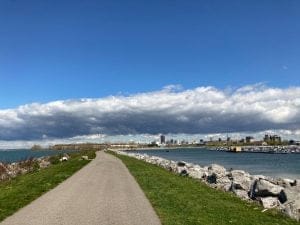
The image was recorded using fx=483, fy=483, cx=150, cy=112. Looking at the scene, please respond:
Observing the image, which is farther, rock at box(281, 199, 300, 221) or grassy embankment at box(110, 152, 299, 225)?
rock at box(281, 199, 300, 221)

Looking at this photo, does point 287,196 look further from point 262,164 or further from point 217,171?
point 262,164

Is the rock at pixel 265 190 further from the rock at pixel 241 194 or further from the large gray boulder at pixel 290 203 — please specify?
the large gray boulder at pixel 290 203

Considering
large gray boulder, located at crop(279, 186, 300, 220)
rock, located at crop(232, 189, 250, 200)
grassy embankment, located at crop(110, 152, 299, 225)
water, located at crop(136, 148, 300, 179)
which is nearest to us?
grassy embankment, located at crop(110, 152, 299, 225)

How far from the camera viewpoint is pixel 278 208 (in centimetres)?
1780

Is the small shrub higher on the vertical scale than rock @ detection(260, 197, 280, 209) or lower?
higher

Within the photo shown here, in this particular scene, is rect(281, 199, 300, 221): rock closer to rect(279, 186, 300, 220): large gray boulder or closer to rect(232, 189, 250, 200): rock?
rect(279, 186, 300, 220): large gray boulder

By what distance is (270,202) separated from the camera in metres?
18.9

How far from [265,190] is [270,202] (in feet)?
5.46

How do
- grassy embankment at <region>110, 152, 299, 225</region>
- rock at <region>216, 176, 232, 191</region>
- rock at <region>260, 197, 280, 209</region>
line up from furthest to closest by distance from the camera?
rock at <region>216, 176, 232, 191</region>, rock at <region>260, 197, 280, 209</region>, grassy embankment at <region>110, 152, 299, 225</region>

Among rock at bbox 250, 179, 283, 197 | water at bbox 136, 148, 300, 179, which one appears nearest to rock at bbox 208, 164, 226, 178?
rock at bbox 250, 179, 283, 197

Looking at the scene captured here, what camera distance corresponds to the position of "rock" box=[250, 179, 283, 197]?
66.3ft

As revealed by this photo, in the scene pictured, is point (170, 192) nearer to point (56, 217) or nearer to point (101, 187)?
point (101, 187)

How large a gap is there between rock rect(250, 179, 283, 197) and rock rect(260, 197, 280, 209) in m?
0.66

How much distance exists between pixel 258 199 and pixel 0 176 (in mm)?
20776
